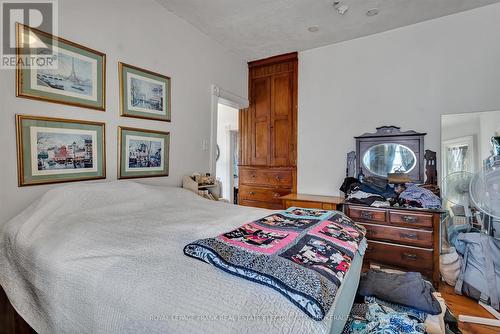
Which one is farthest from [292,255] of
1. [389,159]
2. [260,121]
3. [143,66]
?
[260,121]

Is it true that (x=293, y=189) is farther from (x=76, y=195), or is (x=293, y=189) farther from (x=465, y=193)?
(x=76, y=195)

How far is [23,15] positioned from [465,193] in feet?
13.5

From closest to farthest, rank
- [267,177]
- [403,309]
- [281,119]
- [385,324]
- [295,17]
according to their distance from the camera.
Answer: [385,324]
[403,309]
[295,17]
[281,119]
[267,177]

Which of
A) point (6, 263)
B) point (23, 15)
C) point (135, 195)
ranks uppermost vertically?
point (23, 15)

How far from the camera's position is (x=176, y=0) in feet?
7.86

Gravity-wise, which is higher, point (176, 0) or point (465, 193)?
point (176, 0)

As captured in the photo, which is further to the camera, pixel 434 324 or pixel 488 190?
pixel 488 190

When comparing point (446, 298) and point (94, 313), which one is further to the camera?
point (446, 298)

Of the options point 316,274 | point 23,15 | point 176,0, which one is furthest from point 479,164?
point 23,15

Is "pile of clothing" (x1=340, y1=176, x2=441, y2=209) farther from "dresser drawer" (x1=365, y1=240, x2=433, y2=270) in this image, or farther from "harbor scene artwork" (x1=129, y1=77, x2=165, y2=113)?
"harbor scene artwork" (x1=129, y1=77, x2=165, y2=113)

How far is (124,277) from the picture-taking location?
87cm

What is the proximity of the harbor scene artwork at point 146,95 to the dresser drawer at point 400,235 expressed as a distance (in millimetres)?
2626

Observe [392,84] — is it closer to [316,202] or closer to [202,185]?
[316,202]

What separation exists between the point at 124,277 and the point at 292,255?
632mm
